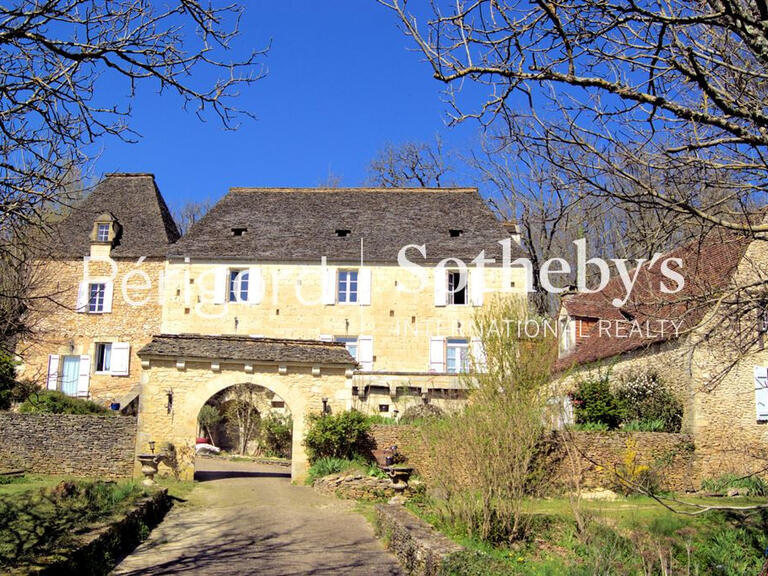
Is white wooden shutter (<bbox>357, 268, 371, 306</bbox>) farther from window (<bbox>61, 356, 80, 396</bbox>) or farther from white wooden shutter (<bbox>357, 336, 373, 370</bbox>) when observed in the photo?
window (<bbox>61, 356, 80, 396</bbox>)

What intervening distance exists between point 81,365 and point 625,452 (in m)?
19.1

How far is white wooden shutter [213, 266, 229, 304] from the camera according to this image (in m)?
27.4

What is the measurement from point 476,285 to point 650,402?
9.28 metres

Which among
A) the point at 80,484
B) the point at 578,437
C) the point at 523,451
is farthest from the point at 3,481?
the point at 578,437

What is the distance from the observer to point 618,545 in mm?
10008

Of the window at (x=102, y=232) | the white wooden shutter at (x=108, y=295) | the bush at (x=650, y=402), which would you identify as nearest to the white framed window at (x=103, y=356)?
the white wooden shutter at (x=108, y=295)

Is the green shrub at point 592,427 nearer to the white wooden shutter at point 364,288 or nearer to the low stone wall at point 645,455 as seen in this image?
the low stone wall at point 645,455

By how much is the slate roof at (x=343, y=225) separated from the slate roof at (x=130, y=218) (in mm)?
1644

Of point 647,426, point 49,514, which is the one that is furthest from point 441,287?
point 49,514

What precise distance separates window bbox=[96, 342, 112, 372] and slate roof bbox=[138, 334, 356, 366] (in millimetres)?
11030

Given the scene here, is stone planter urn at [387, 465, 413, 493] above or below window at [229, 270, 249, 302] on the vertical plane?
below

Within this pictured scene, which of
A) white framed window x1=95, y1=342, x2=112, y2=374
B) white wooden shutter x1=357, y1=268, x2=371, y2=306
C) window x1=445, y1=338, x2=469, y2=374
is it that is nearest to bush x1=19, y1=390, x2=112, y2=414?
white framed window x1=95, y1=342, x2=112, y2=374

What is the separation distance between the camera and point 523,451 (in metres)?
10.7

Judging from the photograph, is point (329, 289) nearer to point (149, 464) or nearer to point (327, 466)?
point (327, 466)
